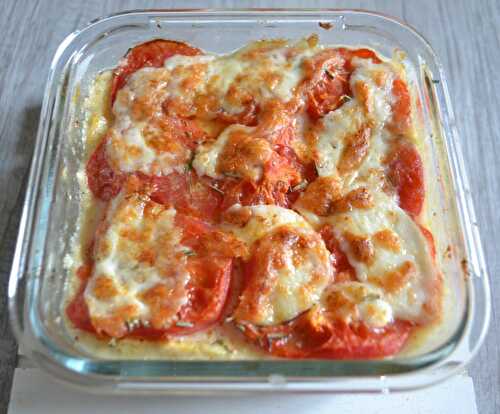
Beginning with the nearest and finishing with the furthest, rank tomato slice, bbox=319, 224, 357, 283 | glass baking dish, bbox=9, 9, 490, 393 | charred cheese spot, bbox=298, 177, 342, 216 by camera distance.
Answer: glass baking dish, bbox=9, 9, 490, 393 → tomato slice, bbox=319, 224, 357, 283 → charred cheese spot, bbox=298, 177, 342, 216

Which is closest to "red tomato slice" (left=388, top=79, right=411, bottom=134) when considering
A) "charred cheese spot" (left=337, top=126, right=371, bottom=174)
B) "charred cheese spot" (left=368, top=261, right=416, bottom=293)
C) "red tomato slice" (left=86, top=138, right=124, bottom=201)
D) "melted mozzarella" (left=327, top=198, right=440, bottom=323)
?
"charred cheese spot" (left=337, top=126, right=371, bottom=174)

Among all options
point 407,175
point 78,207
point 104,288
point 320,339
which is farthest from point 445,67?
point 104,288

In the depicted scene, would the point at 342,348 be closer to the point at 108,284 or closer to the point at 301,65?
the point at 108,284

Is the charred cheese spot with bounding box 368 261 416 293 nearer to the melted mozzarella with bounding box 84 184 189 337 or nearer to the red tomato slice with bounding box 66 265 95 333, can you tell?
the melted mozzarella with bounding box 84 184 189 337

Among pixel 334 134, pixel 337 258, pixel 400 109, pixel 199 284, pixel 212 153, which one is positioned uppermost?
pixel 400 109

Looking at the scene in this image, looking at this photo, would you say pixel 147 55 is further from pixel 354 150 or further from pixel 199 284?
pixel 199 284

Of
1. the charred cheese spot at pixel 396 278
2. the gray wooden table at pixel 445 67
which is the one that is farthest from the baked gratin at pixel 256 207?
the gray wooden table at pixel 445 67
